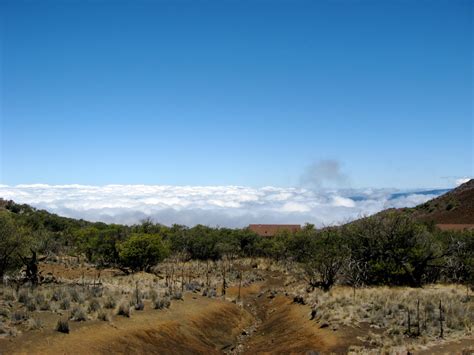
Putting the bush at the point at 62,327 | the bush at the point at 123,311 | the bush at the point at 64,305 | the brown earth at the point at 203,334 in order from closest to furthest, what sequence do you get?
the brown earth at the point at 203,334
the bush at the point at 62,327
the bush at the point at 64,305
the bush at the point at 123,311

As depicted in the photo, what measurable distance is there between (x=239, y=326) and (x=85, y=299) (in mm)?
10438

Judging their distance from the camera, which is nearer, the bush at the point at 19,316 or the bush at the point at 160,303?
the bush at the point at 19,316

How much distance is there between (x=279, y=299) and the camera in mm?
37094

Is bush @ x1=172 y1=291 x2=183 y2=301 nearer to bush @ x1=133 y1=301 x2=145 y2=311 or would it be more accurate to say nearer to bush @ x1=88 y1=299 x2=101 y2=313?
bush @ x1=133 y1=301 x2=145 y2=311

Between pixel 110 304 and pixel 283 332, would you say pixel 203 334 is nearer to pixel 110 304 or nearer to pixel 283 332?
pixel 283 332

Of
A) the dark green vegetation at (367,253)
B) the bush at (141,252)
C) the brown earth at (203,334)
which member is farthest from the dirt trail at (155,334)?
the bush at (141,252)

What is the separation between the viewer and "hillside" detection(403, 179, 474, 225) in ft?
299

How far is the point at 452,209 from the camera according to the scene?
9825 centimetres

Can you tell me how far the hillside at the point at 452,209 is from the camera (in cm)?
9122

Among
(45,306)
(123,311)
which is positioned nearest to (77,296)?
(45,306)

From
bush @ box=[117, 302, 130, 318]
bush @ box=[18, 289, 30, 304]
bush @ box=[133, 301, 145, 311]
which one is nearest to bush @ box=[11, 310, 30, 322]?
bush @ box=[18, 289, 30, 304]

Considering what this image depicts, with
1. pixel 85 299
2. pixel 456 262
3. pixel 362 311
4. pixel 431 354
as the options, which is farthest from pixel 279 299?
pixel 431 354

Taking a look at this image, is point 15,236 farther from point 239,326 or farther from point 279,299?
point 279,299

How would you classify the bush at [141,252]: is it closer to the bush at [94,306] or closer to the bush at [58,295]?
the bush at [58,295]
